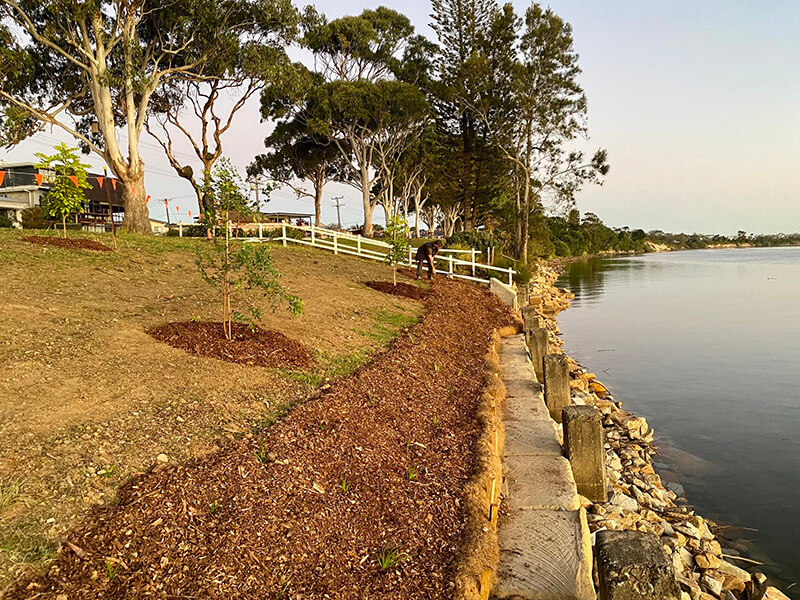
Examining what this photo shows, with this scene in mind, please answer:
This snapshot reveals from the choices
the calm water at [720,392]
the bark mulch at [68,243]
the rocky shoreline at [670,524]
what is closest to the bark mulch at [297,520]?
the rocky shoreline at [670,524]

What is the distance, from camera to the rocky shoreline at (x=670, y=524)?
5.04 metres

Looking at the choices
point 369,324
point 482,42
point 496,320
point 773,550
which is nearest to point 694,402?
point 496,320

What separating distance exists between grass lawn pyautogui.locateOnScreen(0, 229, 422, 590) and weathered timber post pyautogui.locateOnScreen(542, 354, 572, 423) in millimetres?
2603

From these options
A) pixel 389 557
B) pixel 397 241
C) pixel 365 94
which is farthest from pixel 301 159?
pixel 389 557

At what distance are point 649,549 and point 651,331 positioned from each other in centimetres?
2026

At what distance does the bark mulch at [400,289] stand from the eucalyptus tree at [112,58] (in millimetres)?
12449

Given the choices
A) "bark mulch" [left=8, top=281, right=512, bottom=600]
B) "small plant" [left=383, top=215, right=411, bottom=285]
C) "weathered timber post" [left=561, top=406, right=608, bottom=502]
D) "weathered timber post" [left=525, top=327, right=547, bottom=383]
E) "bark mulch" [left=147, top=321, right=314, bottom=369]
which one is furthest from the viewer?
"small plant" [left=383, top=215, right=411, bottom=285]

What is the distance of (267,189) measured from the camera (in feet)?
20.9

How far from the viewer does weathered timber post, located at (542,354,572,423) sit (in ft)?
24.5

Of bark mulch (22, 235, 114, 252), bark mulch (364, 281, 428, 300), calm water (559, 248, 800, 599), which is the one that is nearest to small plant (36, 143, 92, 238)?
bark mulch (22, 235, 114, 252)

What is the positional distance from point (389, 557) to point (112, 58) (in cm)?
2732

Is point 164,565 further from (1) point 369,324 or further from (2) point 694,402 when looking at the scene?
(2) point 694,402

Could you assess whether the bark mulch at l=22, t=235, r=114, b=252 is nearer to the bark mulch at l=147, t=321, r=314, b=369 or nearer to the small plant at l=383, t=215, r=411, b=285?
the small plant at l=383, t=215, r=411, b=285

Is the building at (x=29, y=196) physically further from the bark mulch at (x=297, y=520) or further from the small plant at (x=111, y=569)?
the small plant at (x=111, y=569)
